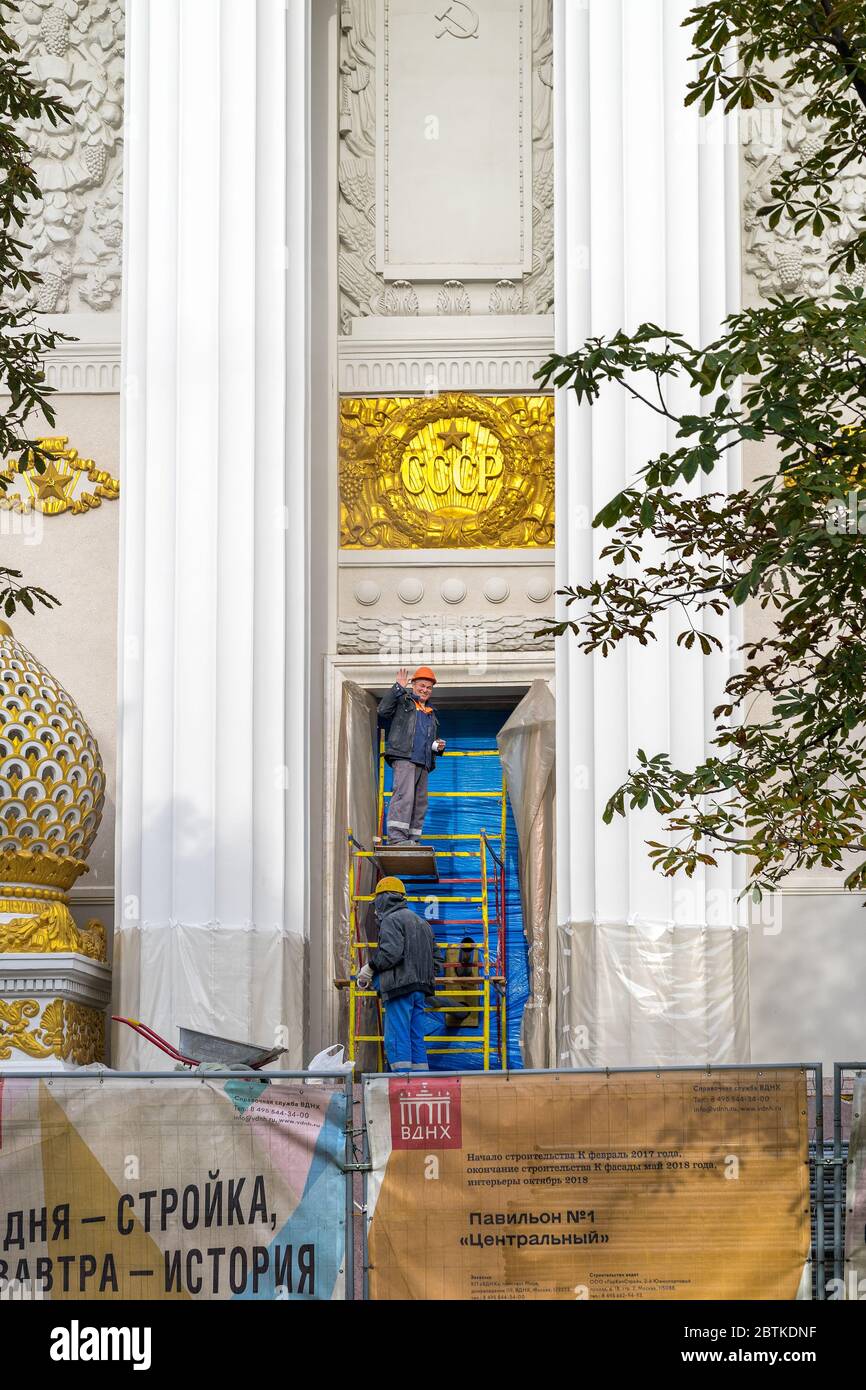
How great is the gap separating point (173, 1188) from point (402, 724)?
8.25 m

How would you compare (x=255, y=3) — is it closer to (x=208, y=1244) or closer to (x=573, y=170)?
(x=573, y=170)

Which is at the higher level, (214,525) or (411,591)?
(214,525)

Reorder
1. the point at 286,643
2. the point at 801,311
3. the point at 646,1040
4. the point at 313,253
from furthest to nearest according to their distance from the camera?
the point at 313,253
the point at 286,643
the point at 646,1040
the point at 801,311

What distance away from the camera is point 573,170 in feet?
55.7

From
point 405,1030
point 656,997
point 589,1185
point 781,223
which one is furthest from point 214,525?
point 589,1185

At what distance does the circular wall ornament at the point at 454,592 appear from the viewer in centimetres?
1869

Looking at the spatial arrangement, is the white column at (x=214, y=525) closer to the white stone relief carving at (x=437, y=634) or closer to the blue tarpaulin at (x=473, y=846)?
the white stone relief carving at (x=437, y=634)

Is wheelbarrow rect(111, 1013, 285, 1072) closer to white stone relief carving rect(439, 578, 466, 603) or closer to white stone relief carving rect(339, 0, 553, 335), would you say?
white stone relief carving rect(439, 578, 466, 603)

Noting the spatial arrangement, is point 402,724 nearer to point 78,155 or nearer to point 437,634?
point 437,634

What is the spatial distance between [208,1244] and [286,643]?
7.60 meters

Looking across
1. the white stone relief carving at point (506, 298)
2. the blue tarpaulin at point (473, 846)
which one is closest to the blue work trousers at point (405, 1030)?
the blue tarpaulin at point (473, 846)

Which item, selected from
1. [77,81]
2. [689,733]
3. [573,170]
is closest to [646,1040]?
[689,733]

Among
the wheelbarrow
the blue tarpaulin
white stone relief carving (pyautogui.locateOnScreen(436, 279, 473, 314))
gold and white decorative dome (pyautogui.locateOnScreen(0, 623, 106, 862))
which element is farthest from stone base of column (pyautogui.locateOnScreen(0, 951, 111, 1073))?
white stone relief carving (pyautogui.locateOnScreen(436, 279, 473, 314))

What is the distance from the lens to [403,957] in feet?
51.2
